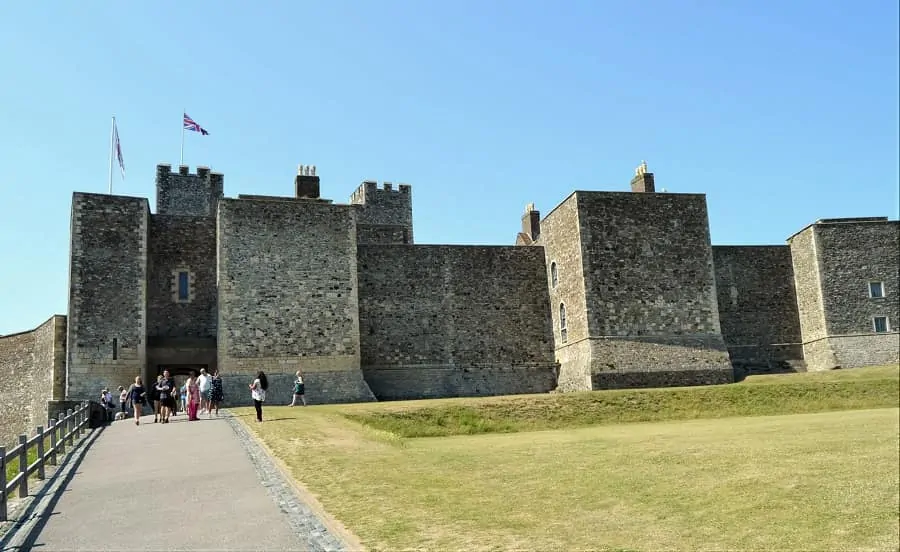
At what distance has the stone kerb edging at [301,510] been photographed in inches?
337

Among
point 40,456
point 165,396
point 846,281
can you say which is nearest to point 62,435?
point 40,456

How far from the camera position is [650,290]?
33.3 m

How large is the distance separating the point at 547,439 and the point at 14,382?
27.7 metres

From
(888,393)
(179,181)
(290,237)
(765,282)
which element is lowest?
(888,393)

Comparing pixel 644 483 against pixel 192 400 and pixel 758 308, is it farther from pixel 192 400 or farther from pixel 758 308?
pixel 758 308

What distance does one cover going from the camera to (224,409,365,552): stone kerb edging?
28.1ft

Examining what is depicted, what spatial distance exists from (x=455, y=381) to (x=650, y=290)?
926cm

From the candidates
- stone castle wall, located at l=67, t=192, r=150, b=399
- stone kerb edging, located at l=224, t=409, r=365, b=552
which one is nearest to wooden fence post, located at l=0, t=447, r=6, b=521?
stone kerb edging, located at l=224, t=409, r=365, b=552

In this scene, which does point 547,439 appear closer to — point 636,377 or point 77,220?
point 636,377

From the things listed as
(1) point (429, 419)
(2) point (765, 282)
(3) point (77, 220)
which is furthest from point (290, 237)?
(2) point (765, 282)

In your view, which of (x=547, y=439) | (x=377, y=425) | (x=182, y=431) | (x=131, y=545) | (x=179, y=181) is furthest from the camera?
(x=179, y=181)

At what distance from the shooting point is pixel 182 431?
67.1 feet

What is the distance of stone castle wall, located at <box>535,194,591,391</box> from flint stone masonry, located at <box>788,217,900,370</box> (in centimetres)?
1129

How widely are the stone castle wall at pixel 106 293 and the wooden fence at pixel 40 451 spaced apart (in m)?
6.72
